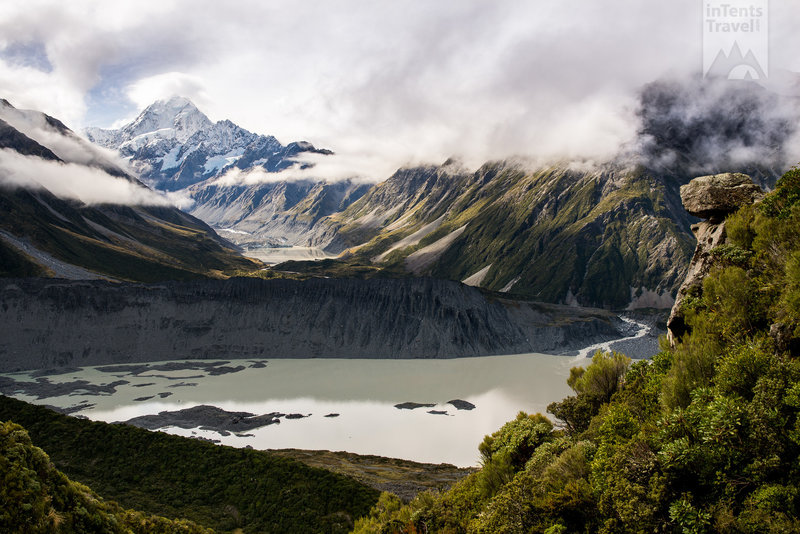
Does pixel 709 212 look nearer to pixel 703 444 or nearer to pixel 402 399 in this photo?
pixel 703 444

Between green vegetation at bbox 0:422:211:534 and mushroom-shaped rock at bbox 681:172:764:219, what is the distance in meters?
29.5

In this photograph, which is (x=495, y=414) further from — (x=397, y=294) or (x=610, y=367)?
(x=397, y=294)

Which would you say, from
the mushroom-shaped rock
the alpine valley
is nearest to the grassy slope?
the alpine valley

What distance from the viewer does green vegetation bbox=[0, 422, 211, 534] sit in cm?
1582

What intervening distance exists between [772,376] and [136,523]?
24.9 meters

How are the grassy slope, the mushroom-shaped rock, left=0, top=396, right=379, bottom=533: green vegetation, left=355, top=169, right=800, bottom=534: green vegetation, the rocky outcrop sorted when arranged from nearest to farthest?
left=355, top=169, right=800, bottom=534: green vegetation < the rocky outcrop < the mushroom-shaped rock < left=0, top=396, right=379, bottom=533: green vegetation < the grassy slope

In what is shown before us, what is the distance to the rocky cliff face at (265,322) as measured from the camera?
88.6m

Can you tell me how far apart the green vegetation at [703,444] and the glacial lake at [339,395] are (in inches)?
1087

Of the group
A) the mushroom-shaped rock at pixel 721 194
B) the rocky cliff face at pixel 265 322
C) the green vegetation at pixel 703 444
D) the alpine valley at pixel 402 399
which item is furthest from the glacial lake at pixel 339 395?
the mushroom-shaped rock at pixel 721 194

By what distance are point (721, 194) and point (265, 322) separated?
87540 millimetres

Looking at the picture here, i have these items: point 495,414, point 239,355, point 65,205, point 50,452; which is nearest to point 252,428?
point 50,452

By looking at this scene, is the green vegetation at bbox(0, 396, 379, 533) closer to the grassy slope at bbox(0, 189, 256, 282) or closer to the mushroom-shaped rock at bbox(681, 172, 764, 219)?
the mushroom-shaped rock at bbox(681, 172, 764, 219)

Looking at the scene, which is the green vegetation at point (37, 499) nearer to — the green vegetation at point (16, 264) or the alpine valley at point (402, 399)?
the alpine valley at point (402, 399)

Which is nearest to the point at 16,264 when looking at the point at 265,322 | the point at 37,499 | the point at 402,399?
the point at 265,322
